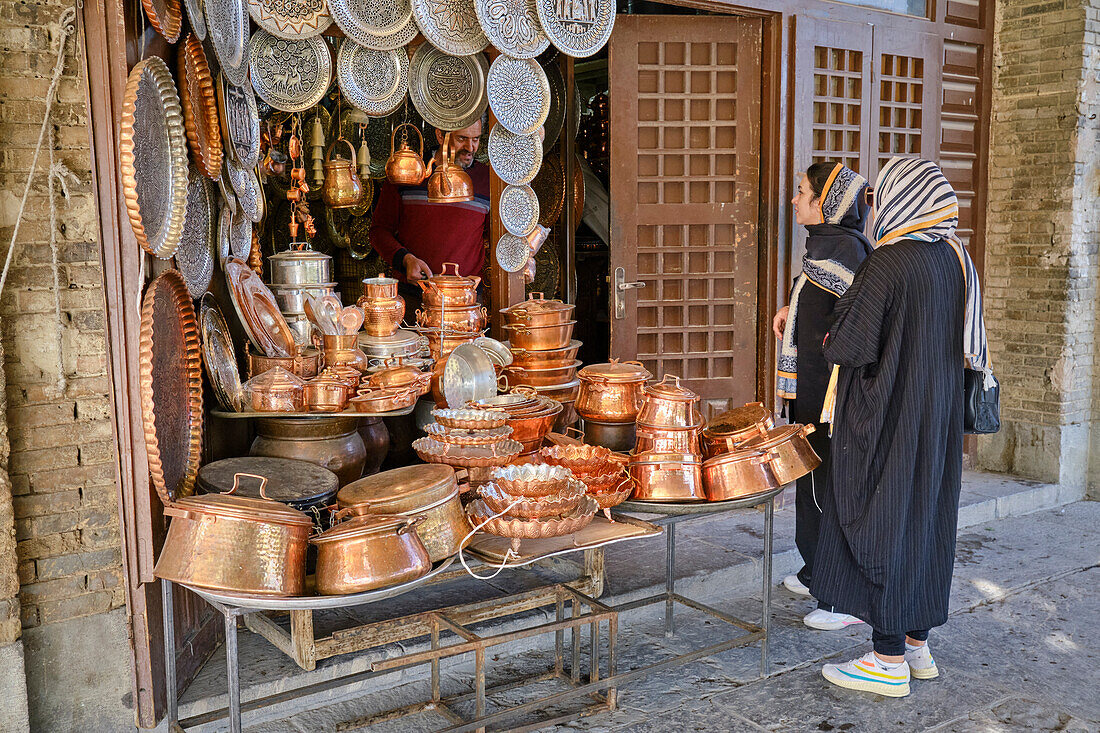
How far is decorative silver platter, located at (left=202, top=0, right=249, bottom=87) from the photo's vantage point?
3.06 meters

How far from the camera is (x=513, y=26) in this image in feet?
13.1

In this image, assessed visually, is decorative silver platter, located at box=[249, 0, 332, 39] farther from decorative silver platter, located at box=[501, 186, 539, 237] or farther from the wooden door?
the wooden door

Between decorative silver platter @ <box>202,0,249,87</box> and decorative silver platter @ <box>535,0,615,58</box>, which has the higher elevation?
decorative silver platter @ <box>535,0,615,58</box>

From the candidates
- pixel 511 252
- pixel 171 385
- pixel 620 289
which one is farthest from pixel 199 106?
pixel 620 289

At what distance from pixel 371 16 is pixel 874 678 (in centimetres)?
319

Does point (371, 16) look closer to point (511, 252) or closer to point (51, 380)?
→ point (511, 252)

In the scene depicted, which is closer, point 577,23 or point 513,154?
point 577,23

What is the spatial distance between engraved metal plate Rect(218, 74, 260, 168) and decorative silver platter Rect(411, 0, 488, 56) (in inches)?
30.3

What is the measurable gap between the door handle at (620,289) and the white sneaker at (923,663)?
2.16m

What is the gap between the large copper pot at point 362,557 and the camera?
2271mm

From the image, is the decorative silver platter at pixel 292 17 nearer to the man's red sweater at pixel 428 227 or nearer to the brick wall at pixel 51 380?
the brick wall at pixel 51 380

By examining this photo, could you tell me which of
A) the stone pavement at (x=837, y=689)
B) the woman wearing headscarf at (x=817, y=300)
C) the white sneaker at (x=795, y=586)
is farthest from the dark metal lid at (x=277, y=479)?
the white sneaker at (x=795, y=586)

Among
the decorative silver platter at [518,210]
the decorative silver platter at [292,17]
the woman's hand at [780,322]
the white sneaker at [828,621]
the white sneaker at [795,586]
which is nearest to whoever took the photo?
the decorative silver platter at [292,17]

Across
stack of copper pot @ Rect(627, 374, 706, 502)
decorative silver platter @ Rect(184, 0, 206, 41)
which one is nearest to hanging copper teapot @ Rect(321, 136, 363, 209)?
decorative silver platter @ Rect(184, 0, 206, 41)
